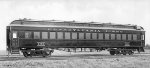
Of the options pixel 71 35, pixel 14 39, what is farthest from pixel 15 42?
pixel 71 35

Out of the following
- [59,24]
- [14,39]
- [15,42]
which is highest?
[59,24]

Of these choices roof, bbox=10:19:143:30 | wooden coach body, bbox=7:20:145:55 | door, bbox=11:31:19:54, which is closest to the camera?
door, bbox=11:31:19:54

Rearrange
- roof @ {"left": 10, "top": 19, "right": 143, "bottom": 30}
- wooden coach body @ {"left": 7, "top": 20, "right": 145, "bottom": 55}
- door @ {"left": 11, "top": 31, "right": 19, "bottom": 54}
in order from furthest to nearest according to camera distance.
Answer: roof @ {"left": 10, "top": 19, "right": 143, "bottom": 30} < wooden coach body @ {"left": 7, "top": 20, "right": 145, "bottom": 55} < door @ {"left": 11, "top": 31, "right": 19, "bottom": 54}

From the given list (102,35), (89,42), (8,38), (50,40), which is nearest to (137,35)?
(102,35)

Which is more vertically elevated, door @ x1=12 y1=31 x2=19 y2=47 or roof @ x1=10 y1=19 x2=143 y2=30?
roof @ x1=10 y1=19 x2=143 y2=30

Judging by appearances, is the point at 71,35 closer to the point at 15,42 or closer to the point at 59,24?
the point at 59,24

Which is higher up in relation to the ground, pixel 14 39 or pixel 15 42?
pixel 14 39

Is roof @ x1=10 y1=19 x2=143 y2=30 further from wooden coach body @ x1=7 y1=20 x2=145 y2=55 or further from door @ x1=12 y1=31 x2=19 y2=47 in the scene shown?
door @ x1=12 y1=31 x2=19 y2=47

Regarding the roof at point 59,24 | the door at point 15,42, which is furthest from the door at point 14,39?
the roof at point 59,24

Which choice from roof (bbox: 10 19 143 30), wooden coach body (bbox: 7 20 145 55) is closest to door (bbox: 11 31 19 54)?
wooden coach body (bbox: 7 20 145 55)

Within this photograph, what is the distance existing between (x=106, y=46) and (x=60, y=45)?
6154 mm

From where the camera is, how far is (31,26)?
24641 mm

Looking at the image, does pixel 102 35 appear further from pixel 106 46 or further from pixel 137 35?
pixel 137 35

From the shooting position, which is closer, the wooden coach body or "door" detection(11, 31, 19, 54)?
"door" detection(11, 31, 19, 54)
